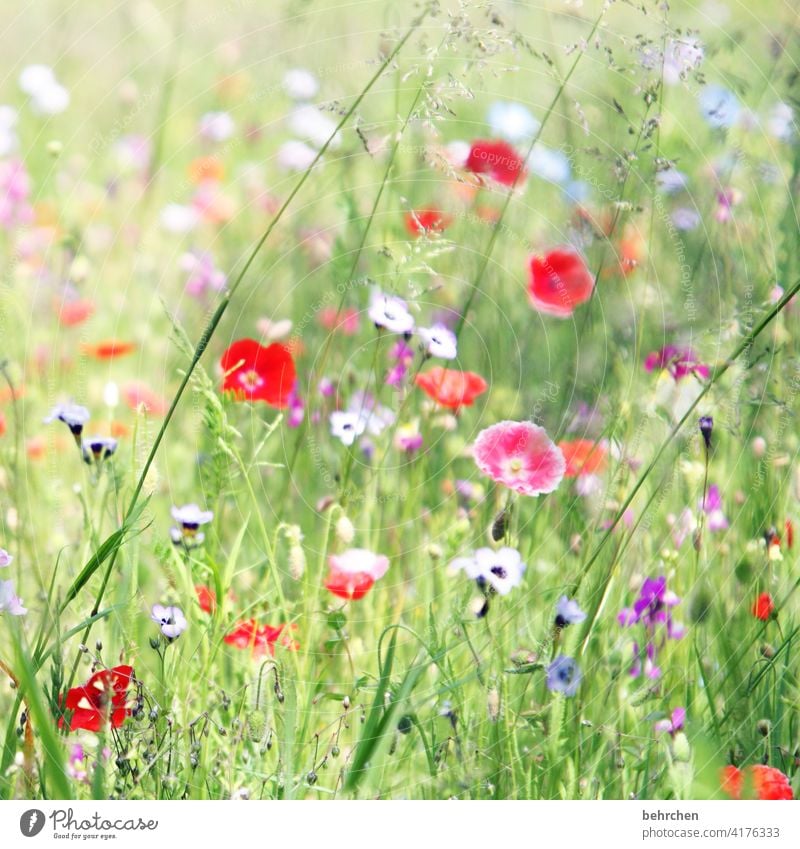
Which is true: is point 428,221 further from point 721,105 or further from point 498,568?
point 498,568

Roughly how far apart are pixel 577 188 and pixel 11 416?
72 centimetres

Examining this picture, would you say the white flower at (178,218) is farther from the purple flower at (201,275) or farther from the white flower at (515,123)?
the white flower at (515,123)

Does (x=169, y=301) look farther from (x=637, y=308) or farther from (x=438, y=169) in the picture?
(x=637, y=308)

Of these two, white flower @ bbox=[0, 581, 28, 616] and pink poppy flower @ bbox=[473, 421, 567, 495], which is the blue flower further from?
white flower @ bbox=[0, 581, 28, 616]

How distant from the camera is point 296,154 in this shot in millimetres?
1584

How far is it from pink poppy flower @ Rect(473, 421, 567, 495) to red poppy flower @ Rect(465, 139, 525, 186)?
0.35 metres

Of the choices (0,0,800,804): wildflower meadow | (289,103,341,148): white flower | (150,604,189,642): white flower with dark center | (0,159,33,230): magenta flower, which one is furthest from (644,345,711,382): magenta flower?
(0,159,33,230): magenta flower

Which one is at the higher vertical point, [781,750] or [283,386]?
[283,386]

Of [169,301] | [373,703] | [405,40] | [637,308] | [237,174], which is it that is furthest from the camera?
[237,174]

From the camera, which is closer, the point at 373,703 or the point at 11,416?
the point at 373,703

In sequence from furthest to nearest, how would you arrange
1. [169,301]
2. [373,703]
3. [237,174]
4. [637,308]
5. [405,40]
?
[237,174]
[169,301]
[637,308]
[405,40]
[373,703]

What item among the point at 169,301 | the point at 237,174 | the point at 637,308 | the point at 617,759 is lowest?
the point at 617,759

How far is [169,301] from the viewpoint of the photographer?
1614mm

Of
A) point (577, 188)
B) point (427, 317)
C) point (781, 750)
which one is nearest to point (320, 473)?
point (427, 317)
